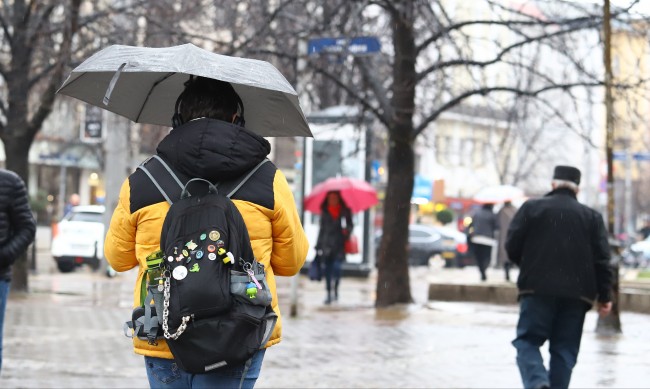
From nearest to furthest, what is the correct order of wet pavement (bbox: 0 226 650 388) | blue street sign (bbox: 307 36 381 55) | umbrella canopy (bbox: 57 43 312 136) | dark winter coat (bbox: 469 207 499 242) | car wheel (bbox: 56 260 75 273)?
1. umbrella canopy (bbox: 57 43 312 136)
2. wet pavement (bbox: 0 226 650 388)
3. blue street sign (bbox: 307 36 381 55)
4. dark winter coat (bbox: 469 207 499 242)
5. car wheel (bbox: 56 260 75 273)

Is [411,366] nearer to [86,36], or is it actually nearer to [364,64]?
[364,64]

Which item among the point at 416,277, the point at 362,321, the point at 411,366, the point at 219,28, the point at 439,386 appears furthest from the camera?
the point at 416,277

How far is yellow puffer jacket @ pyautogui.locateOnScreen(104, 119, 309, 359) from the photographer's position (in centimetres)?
429

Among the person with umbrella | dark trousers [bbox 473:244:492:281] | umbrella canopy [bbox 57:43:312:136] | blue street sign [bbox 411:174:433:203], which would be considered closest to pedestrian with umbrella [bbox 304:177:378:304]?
dark trousers [bbox 473:244:492:281]

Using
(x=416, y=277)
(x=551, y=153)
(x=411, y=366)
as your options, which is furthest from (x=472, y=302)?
(x=551, y=153)

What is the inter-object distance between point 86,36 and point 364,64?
4.28 metres

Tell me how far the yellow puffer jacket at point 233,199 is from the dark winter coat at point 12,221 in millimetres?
3687

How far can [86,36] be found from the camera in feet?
61.2

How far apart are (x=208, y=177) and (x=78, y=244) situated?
80.2 feet

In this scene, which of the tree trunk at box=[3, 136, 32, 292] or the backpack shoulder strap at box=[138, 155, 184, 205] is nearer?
the backpack shoulder strap at box=[138, 155, 184, 205]

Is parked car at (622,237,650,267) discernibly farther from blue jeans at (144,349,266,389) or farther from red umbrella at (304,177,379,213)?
blue jeans at (144,349,266,389)

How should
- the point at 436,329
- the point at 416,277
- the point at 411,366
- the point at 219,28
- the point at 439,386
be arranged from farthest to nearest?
1. the point at 416,277
2. the point at 219,28
3. the point at 436,329
4. the point at 411,366
5. the point at 439,386

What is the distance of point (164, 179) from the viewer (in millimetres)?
4367

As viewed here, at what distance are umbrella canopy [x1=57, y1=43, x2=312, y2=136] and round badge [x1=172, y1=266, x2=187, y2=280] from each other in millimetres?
801
